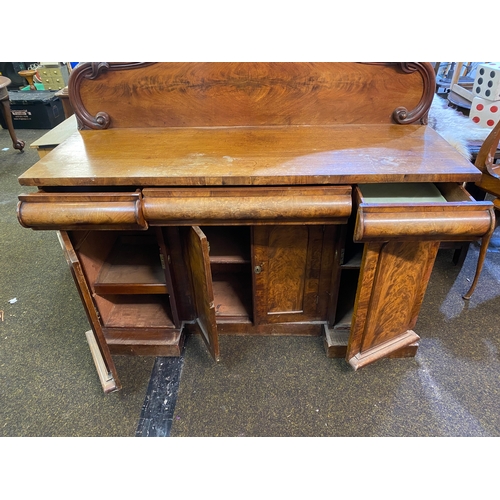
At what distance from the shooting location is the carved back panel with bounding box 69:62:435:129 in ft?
4.41

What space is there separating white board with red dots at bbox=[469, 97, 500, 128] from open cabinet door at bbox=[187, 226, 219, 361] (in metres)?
2.05

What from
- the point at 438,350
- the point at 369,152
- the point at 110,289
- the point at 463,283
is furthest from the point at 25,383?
the point at 463,283

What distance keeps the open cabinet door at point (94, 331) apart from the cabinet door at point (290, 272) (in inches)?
22.7

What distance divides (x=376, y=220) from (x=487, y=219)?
299 mm

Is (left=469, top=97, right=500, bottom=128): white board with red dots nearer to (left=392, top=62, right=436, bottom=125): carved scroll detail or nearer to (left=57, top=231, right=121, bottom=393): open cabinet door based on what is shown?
(left=392, top=62, right=436, bottom=125): carved scroll detail

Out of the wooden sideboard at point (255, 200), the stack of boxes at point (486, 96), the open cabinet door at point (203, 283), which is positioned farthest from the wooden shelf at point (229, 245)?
the stack of boxes at point (486, 96)

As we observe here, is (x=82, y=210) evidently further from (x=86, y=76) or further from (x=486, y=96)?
(x=486, y=96)

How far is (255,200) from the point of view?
3.60 ft

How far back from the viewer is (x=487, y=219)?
39.0 inches

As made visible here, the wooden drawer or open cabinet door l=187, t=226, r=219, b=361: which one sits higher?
the wooden drawer

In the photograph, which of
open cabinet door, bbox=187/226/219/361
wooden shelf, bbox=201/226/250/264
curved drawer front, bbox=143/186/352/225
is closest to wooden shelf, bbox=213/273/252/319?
open cabinet door, bbox=187/226/219/361

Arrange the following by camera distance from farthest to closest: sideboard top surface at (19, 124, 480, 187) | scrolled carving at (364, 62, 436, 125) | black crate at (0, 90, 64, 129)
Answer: black crate at (0, 90, 64, 129)
scrolled carving at (364, 62, 436, 125)
sideboard top surface at (19, 124, 480, 187)

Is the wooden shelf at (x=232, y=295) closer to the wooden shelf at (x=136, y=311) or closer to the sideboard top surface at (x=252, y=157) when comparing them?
the wooden shelf at (x=136, y=311)

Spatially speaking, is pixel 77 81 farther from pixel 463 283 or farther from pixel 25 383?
pixel 463 283
